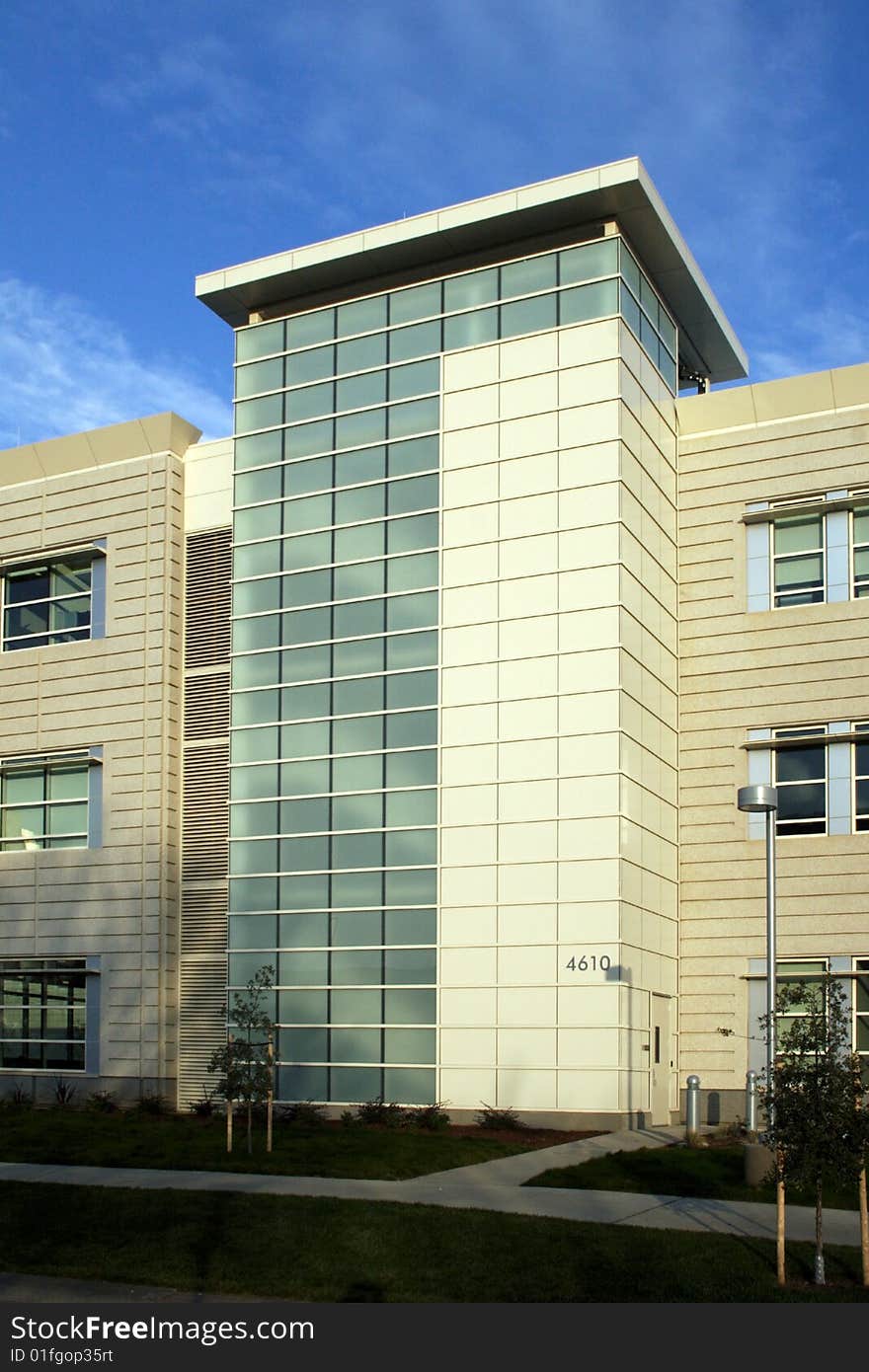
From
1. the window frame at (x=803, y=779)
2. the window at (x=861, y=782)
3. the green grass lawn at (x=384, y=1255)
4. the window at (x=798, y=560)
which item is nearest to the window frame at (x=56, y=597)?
the window at (x=798, y=560)

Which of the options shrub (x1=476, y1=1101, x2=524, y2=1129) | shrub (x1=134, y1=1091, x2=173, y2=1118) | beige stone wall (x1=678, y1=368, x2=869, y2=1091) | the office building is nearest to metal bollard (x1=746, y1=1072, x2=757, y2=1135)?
the office building

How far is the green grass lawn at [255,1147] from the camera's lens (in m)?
22.4

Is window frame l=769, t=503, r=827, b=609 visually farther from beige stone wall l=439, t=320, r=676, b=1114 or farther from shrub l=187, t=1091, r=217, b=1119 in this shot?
shrub l=187, t=1091, r=217, b=1119

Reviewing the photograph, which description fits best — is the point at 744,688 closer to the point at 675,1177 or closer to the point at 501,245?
the point at 501,245

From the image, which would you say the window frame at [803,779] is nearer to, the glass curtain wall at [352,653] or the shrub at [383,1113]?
the glass curtain wall at [352,653]

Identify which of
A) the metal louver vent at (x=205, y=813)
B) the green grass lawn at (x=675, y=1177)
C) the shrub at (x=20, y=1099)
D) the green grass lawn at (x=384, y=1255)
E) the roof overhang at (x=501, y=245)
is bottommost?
the shrub at (x=20, y=1099)

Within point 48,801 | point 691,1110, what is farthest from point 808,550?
point 48,801

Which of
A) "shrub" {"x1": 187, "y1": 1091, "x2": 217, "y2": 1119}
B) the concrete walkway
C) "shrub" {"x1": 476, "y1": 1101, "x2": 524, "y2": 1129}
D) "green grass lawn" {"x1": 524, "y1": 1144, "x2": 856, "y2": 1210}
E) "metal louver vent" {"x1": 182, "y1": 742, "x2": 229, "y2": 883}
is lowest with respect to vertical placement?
"shrub" {"x1": 187, "y1": 1091, "x2": 217, "y2": 1119}

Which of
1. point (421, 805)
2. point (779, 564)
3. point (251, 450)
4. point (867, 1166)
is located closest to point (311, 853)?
point (421, 805)

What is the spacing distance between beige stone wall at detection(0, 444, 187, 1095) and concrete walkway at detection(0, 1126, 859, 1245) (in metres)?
11.7

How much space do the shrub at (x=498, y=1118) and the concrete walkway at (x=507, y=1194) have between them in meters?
5.05

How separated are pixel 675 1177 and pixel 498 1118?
7.67 metres

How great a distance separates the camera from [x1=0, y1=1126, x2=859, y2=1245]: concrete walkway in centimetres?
1745

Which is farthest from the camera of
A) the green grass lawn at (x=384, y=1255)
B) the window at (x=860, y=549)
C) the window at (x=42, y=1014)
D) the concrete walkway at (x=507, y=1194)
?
the window at (x=42, y=1014)
